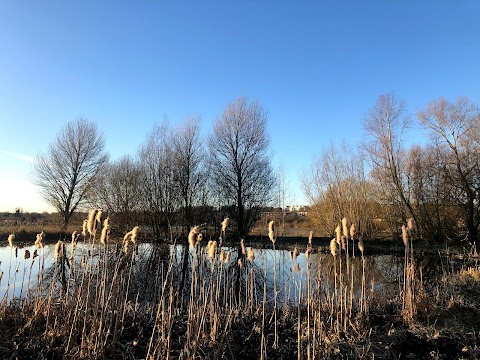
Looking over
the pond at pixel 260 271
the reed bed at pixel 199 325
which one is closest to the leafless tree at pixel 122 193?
the pond at pixel 260 271

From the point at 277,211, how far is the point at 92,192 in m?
14.1

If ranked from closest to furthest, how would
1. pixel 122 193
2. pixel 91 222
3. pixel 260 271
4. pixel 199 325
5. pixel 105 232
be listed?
pixel 91 222 < pixel 105 232 < pixel 199 325 < pixel 260 271 < pixel 122 193

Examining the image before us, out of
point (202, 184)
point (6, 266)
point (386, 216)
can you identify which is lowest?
point (6, 266)

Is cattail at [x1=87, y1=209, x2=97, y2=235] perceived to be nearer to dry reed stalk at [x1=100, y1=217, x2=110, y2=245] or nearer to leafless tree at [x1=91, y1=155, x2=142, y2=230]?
dry reed stalk at [x1=100, y1=217, x2=110, y2=245]

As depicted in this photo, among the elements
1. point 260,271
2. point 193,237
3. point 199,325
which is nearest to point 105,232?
point 193,237

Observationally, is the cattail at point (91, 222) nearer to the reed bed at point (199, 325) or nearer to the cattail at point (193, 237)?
the reed bed at point (199, 325)

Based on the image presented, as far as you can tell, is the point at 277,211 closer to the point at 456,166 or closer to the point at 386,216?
the point at 386,216

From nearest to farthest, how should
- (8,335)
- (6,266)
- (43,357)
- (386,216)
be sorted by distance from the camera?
(43,357) → (8,335) → (6,266) → (386,216)

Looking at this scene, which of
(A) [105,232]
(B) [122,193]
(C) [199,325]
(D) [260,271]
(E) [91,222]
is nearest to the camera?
(E) [91,222]

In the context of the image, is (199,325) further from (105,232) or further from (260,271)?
(260,271)

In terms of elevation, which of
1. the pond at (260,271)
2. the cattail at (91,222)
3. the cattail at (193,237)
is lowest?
the pond at (260,271)

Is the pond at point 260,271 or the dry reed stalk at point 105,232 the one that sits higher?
the dry reed stalk at point 105,232

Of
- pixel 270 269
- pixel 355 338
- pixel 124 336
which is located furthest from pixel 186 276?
pixel 355 338

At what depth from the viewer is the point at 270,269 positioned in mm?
10797
